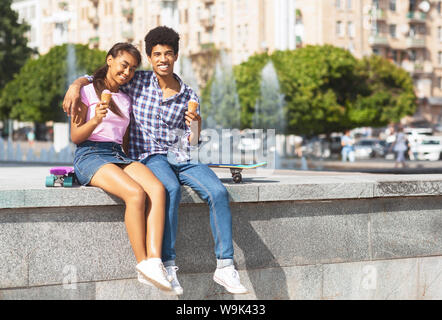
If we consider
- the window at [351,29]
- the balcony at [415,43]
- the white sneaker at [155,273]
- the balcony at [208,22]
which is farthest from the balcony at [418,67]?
the white sneaker at [155,273]

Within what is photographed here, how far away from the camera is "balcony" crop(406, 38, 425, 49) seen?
239 feet

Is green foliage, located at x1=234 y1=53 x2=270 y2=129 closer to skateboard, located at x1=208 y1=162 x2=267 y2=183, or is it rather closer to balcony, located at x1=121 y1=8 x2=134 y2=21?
balcony, located at x1=121 y1=8 x2=134 y2=21

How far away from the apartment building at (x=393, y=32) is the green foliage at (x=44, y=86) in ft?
63.2

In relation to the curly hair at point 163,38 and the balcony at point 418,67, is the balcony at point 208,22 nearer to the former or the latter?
the balcony at point 418,67

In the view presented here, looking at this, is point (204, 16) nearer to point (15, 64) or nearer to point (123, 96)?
point (15, 64)

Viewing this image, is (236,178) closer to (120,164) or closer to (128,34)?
(120,164)

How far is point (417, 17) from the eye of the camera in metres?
73.7

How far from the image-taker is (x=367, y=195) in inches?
256

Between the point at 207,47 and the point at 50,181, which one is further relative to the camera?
the point at 207,47

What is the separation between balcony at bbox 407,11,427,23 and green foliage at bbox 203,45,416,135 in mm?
22895

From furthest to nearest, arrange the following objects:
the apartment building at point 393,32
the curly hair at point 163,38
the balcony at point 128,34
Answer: the balcony at point 128,34, the apartment building at point 393,32, the curly hair at point 163,38

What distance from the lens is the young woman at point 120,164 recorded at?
5.37m

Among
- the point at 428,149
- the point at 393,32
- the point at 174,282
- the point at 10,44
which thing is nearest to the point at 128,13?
the point at 10,44

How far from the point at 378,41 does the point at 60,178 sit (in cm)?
6757
